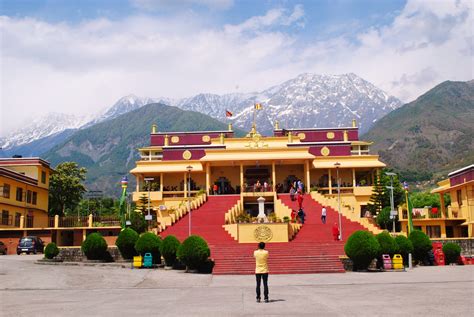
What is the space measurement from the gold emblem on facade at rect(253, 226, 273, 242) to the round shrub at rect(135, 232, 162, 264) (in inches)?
219

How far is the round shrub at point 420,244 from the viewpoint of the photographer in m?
27.6

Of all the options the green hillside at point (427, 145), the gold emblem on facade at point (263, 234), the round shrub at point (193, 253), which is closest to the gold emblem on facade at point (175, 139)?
the gold emblem on facade at point (263, 234)

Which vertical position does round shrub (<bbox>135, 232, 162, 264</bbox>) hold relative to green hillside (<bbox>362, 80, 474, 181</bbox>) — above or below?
below

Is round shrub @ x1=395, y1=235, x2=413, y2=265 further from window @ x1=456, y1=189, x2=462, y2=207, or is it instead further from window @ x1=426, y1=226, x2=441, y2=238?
window @ x1=456, y1=189, x2=462, y2=207

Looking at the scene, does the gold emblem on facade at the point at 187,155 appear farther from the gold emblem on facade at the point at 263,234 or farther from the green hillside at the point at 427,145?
the green hillside at the point at 427,145

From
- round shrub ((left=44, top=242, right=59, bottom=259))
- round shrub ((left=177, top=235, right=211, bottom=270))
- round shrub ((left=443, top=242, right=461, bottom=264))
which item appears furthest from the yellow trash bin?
round shrub ((left=44, top=242, right=59, bottom=259))

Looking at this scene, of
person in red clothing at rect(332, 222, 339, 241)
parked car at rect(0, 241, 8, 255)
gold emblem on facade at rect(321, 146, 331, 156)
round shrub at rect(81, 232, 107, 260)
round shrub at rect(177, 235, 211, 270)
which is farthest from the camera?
gold emblem on facade at rect(321, 146, 331, 156)

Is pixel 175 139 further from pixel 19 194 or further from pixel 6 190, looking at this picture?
pixel 6 190

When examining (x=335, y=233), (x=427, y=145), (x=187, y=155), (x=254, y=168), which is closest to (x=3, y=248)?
(x=187, y=155)

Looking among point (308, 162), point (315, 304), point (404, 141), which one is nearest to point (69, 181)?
point (308, 162)

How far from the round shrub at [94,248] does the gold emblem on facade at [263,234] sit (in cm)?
820

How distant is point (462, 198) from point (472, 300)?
102 ft

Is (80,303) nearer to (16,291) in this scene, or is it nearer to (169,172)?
(16,291)

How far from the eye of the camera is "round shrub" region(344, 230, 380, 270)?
2383 cm
